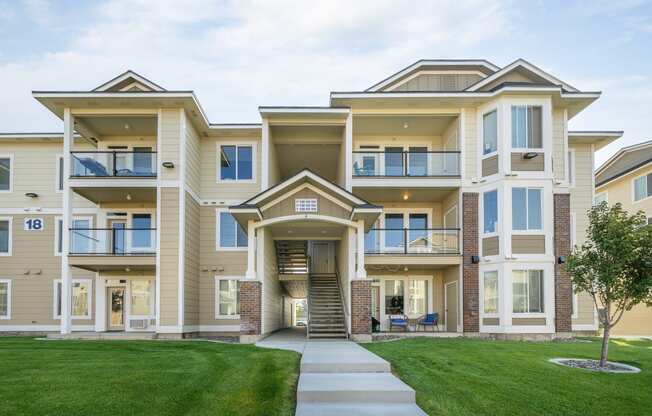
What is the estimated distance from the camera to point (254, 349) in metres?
14.2

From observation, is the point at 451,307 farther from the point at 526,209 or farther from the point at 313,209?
the point at 313,209

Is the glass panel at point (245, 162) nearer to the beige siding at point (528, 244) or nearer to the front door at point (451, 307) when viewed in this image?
the front door at point (451, 307)

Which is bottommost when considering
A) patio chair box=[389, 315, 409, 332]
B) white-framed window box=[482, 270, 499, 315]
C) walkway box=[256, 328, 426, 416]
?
patio chair box=[389, 315, 409, 332]

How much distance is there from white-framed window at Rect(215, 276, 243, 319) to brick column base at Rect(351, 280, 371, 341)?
6.89m

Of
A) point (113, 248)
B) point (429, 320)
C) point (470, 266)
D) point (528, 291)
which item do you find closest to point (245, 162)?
point (113, 248)

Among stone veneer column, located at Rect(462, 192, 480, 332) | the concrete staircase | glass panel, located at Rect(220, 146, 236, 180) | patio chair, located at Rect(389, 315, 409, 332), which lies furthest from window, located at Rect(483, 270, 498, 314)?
glass panel, located at Rect(220, 146, 236, 180)

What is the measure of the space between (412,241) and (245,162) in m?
7.85

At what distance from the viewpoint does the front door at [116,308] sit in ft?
72.9

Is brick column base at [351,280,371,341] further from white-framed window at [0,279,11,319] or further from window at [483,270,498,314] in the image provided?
white-framed window at [0,279,11,319]

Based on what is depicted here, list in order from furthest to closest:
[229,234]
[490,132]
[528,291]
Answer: [229,234] → [490,132] → [528,291]

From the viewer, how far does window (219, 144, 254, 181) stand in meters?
23.2

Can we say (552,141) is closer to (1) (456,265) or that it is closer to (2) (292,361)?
(1) (456,265)

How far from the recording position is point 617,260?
11.6 m

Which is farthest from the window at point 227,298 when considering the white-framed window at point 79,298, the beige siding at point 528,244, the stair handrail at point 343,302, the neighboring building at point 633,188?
the neighboring building at point 633,188
